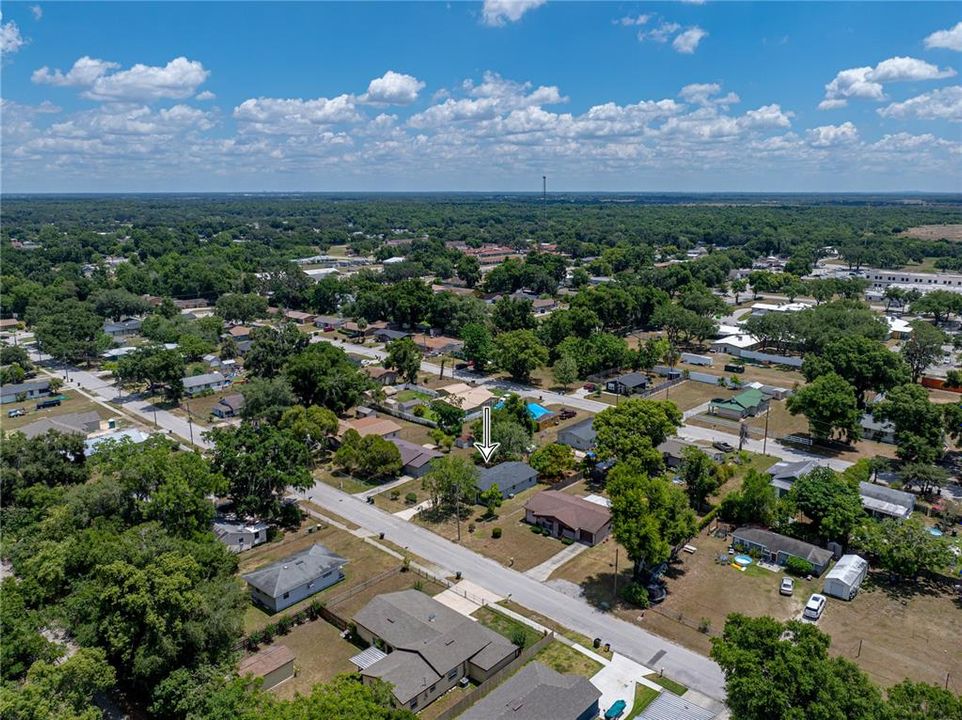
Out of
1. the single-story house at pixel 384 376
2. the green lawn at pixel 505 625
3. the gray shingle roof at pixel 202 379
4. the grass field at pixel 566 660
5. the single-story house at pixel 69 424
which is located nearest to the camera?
the grass field at pixel 566 660

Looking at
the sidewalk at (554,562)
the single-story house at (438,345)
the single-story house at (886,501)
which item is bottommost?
the sidewalk at (554,562)

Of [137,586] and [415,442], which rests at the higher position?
[137,586]

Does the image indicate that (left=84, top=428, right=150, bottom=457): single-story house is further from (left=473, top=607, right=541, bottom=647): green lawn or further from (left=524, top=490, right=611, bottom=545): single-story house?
(left=473, top=607, right=541, bottom=647): green lawn

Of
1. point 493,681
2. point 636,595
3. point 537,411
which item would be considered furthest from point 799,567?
point 537,411

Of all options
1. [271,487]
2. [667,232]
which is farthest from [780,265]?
[271,487]

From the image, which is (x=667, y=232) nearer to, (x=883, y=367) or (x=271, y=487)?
(x=883, y=367)

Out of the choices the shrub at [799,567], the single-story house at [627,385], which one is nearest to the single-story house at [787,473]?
the shrub at [799,567]

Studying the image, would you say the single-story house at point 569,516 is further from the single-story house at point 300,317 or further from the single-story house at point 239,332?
the single-story house at point 300,317
